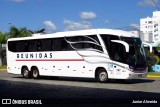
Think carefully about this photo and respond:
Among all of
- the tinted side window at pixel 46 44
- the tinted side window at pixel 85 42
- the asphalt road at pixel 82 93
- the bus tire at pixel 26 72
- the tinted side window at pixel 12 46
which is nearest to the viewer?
the asphalt road at pixel 82 93

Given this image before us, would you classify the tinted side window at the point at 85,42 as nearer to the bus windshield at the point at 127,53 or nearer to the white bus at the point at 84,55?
the white bus at the point at 84,55

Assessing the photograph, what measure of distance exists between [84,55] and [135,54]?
3523 millimetres

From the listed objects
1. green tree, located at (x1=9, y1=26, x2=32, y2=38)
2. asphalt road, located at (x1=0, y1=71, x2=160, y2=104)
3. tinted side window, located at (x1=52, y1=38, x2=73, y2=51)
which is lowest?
asphalt road, located at (x1=0, y1=71, x2=160, y2=104)

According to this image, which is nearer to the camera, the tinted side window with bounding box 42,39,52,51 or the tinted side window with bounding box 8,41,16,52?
the tinted side window with bounding box 42,39,52,51

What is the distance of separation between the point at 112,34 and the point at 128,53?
1601 millimetres

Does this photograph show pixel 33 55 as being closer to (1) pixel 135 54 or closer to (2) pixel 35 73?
(2) pixel 35 73

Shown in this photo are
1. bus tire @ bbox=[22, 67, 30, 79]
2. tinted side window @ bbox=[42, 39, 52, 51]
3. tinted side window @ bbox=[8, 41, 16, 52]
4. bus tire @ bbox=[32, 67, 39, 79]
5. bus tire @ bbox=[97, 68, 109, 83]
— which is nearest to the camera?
bus tire @ bbox=[97, 68, 109, 83]

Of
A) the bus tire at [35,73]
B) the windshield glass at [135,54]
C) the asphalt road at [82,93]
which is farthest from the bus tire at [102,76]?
the bus tire at [35,73]

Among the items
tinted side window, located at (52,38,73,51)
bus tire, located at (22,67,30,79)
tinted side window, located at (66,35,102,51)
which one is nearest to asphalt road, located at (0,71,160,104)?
tinted side window, located at (66,35,102,51)

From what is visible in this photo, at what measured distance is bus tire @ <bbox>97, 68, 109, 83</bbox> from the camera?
25.0m

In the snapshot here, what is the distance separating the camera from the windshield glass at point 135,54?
24.2m

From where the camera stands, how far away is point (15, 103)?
11.6m

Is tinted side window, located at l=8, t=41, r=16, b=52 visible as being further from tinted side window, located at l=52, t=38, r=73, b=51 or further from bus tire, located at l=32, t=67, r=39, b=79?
tinted side window, located at l=52, t=38, r=73, b=51

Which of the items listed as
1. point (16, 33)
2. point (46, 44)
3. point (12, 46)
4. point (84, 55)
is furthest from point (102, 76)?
point (16, 33)
